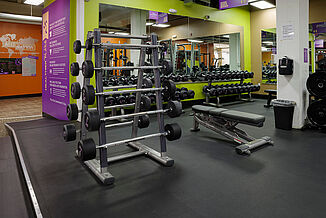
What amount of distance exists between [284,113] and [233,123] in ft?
3.64

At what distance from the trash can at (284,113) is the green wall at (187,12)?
11.1ft

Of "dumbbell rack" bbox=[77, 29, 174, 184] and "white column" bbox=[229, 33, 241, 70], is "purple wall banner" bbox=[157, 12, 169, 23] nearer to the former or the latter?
"white column" bbox=[229, 33, 241, 70]

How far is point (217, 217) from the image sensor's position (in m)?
1.50

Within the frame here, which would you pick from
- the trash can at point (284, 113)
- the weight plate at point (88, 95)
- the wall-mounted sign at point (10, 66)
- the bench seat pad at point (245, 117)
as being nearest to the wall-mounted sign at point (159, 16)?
the trash can at point (284, 113)

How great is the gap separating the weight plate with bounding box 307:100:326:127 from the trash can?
9.6 inches

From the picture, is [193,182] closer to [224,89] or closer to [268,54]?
[224,89]

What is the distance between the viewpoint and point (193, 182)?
2.02 m

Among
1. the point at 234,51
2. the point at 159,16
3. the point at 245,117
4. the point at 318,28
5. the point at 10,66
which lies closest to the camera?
the point at 245,117

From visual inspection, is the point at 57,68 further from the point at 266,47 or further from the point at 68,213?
the point at 266,47

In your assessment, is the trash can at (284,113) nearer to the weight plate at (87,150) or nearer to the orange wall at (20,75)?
the weight plate at (87,150)

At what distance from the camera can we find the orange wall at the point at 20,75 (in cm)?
792

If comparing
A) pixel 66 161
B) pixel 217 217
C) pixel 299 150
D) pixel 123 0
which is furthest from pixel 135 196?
pixel 123 0

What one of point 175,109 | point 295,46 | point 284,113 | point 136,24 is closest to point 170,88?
point 175,109

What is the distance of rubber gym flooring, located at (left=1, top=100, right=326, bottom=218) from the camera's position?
5.28 feet
